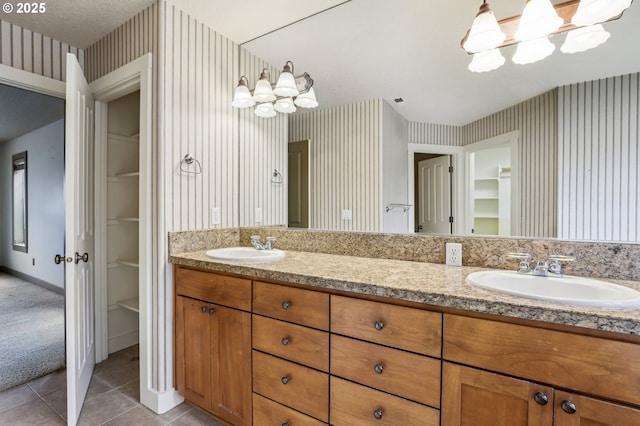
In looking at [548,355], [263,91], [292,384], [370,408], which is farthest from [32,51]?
[548,355]

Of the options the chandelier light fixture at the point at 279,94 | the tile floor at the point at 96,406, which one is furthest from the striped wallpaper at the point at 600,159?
the tile floor at the point at 96,406

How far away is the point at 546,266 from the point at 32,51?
3.18 meters

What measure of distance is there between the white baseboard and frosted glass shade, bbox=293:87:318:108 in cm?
190

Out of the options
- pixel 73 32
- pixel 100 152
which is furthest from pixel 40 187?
pixel 73 32

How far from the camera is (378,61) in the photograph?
5.45 feet

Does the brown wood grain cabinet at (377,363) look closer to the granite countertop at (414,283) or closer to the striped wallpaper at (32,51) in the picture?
the granite countertop at (414,283)

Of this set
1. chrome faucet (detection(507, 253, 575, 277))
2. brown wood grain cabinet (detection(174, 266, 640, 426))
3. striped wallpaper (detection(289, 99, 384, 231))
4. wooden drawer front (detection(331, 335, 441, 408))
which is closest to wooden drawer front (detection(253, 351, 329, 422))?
brown wood grain cabinet (detection(174, 266, 640, 426))

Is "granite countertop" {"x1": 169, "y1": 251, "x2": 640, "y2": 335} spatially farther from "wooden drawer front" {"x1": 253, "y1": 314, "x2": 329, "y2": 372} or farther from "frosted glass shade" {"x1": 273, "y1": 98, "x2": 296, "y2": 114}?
"frosted glass shade" {"x1": 273, "y1": 98, "x2": 296, "y2": 114}

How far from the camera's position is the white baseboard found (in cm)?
168

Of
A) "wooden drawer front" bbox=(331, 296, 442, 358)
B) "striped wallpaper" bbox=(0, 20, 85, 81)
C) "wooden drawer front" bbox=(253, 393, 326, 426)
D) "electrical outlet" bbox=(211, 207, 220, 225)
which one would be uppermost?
"striped wallpaper" bbox=(0, 20, 85, 81)

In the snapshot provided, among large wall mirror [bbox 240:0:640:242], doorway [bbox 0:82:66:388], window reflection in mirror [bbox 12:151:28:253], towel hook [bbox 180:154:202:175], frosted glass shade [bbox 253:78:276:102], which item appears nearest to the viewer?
large wall mirror [bbox 240:0:640:242]

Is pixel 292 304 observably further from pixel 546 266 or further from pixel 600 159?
pixel 600 159

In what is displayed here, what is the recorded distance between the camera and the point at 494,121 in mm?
1329

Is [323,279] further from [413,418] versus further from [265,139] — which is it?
[265,139]
